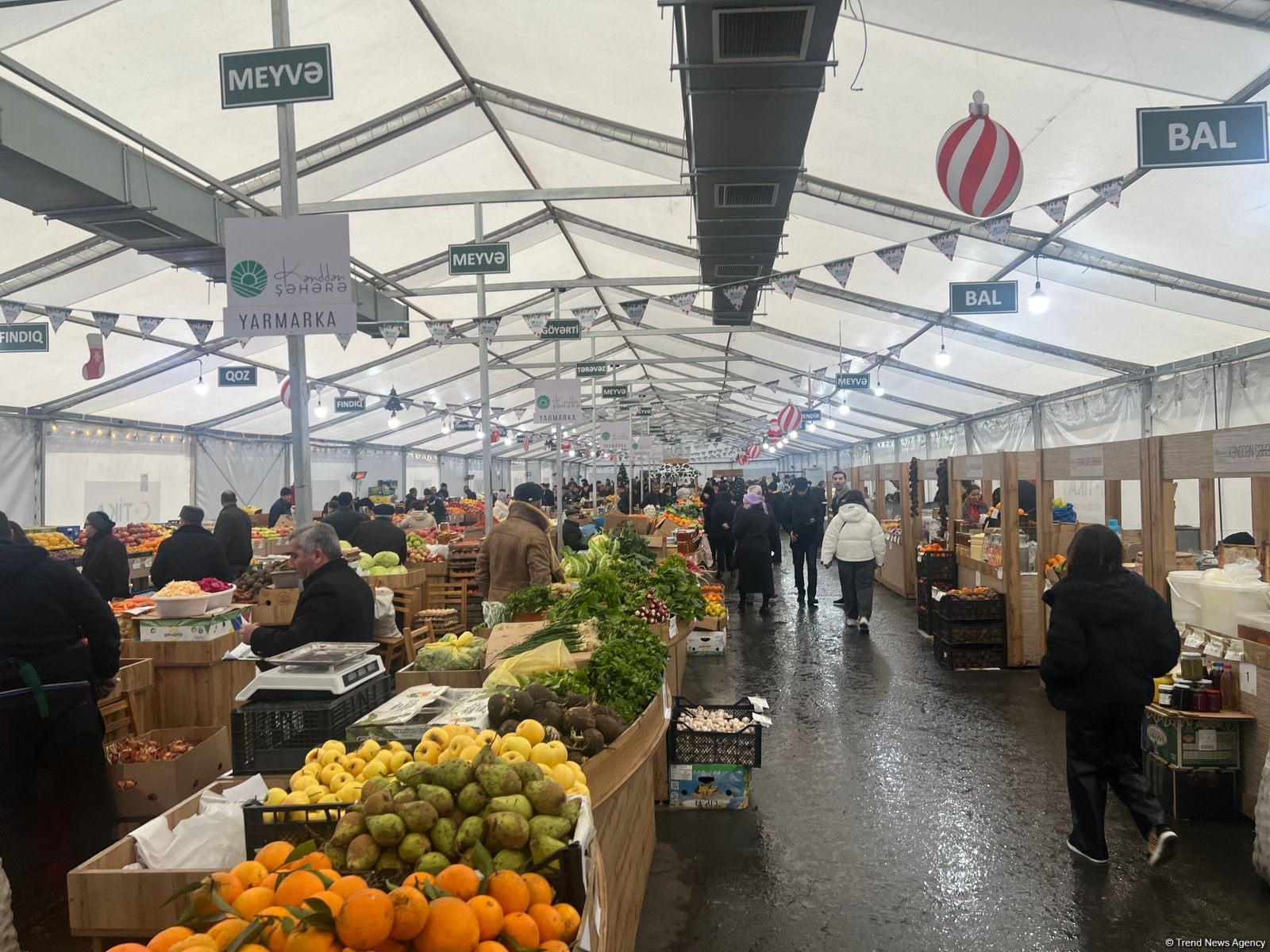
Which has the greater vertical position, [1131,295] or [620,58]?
[620,58]

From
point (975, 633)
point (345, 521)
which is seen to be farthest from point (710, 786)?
point (345, 521)

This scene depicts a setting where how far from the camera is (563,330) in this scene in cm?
1120

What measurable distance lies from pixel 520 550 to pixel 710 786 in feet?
7.81

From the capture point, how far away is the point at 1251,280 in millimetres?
8570

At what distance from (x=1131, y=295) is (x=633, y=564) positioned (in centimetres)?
692

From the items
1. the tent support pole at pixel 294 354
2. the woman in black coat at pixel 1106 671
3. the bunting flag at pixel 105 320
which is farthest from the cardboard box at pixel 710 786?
the bunting flag at pixel 105 320

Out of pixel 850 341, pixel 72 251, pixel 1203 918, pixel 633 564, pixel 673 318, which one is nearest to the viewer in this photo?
pixel 1203 918

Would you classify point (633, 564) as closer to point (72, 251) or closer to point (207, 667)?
point (207, 667)

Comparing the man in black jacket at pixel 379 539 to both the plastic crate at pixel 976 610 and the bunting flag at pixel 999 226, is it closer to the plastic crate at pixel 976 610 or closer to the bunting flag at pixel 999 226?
the plastic crate at pixel 976 610

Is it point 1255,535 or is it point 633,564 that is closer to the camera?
point 1255,535

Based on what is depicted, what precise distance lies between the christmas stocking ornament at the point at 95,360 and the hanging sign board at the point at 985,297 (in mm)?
11884

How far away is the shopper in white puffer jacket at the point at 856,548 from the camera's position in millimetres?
10203

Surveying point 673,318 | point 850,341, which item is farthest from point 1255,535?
point 673,318

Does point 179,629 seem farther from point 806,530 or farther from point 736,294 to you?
point 806,530
